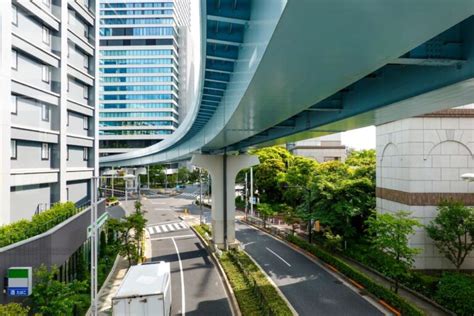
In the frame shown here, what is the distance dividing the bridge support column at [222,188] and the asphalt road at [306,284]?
7.14 feet

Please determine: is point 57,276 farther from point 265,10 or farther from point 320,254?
point 320,254

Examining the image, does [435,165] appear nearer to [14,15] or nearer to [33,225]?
[33,225]

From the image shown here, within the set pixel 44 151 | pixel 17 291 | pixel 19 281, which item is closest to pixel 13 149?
pixel 44 151

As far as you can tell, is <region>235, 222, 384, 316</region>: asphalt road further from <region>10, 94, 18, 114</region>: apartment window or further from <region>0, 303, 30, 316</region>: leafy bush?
<region>10, 94, 18, 114</region>: apartment window

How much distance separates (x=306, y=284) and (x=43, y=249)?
11.9m

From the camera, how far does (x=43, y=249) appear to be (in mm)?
10703

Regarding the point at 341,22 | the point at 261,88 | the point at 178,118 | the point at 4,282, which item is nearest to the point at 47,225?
the point at 4,282

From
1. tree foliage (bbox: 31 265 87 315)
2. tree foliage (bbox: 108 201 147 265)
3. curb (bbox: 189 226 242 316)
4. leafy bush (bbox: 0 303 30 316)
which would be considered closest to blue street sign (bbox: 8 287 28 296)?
tree foliage (bbox: 31 265 87 315)

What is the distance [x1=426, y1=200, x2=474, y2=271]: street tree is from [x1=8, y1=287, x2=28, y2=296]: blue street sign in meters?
16.7

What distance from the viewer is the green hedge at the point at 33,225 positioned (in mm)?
10086

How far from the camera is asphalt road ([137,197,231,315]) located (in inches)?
565

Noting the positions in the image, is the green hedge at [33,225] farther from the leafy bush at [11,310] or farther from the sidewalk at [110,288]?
the sidewalk at [110,288]

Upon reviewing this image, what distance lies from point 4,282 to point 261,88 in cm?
893

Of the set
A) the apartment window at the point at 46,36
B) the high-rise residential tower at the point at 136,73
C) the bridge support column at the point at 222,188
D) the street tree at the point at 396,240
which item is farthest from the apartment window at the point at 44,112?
the high-rise residential tower at the point at 136,73
